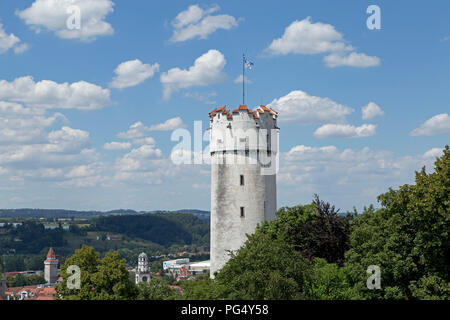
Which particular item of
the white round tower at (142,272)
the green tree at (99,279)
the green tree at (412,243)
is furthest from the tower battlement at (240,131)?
the white round tower at (142,272)

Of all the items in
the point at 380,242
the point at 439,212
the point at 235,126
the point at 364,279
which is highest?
the point at 235,126

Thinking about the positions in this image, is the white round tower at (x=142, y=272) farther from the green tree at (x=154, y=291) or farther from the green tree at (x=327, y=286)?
the green tree at (x=327, y=286)

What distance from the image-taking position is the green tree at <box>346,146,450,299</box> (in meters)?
27.7

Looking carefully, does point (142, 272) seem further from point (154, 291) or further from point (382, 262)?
point (382, 262)

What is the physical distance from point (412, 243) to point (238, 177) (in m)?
15.1

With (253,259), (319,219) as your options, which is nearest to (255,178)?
(319,219)

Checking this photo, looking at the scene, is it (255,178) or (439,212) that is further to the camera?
(255,178)

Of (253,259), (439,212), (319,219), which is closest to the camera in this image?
(439,212)

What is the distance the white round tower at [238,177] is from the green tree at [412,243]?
10554mm

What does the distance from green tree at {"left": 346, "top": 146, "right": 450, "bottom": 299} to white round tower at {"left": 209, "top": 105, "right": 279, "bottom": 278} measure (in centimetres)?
1055
